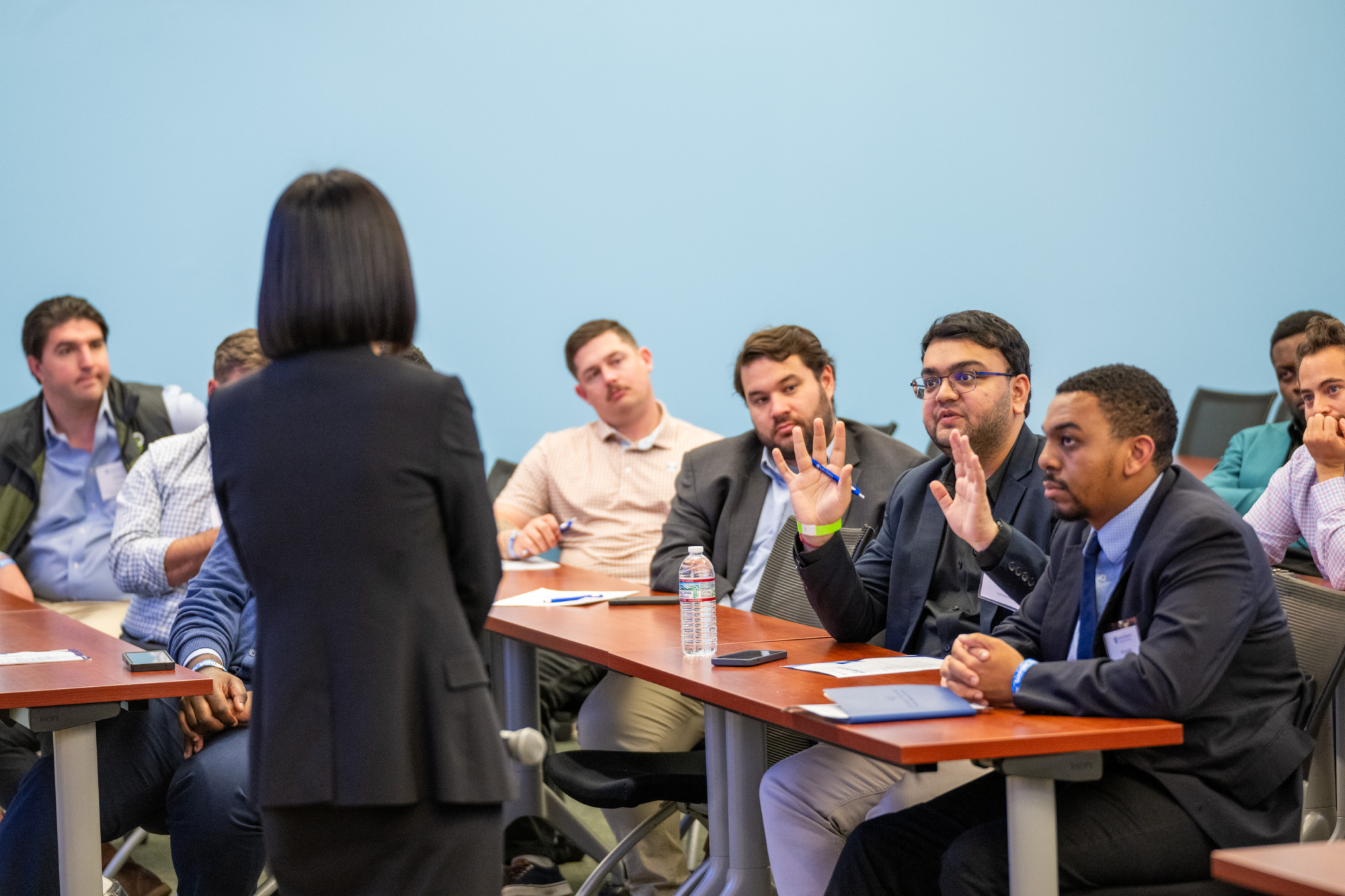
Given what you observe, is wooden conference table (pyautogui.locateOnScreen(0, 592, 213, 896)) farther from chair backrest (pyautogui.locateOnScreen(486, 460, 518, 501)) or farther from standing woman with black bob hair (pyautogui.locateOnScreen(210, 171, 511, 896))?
chair backrest (pyautogui.locateOnScreen(486, 460, 518, 501))

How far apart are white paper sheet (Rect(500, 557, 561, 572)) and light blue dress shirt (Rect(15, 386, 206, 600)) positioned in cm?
134

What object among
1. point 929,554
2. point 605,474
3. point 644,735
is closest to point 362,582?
point 929,554

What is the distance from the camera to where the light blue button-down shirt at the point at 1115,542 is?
192 centimetres

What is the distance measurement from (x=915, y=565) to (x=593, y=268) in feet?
11.1

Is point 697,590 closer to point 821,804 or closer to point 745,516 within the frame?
point 821,804

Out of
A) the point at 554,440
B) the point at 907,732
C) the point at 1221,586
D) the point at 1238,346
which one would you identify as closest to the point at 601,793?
the point at 907,732

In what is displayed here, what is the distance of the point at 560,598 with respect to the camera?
3.28 m

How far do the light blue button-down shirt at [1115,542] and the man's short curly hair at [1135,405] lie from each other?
0.07 meters

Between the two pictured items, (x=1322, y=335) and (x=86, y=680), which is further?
(x=1322, y=335)

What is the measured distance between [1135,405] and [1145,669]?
447 millimetres

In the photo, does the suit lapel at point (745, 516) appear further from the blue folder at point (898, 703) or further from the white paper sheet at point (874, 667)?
the blue folder at point (898, 703)

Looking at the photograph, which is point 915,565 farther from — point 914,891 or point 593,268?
point 593,268

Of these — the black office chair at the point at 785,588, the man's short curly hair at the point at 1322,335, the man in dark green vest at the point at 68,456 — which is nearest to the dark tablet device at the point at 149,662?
the black office chair at the point at 785,588

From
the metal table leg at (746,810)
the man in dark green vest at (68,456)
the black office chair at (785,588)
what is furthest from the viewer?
the man in dark green vest at (68,456)
